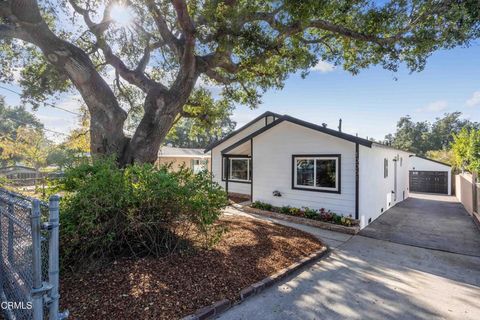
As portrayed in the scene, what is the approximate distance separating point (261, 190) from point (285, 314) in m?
7.08

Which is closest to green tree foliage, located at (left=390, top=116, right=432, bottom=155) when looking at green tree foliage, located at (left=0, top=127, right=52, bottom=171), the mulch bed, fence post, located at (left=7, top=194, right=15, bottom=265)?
the mulch bed

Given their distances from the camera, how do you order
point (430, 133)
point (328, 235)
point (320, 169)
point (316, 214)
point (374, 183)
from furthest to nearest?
point (430, 133) < point (374, 183) < point (320, 169) < point (316, 214) < point (328, 235)

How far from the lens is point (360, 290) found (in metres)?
3.86

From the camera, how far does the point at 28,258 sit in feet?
7.16

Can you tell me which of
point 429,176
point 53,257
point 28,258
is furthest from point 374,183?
point 429,176

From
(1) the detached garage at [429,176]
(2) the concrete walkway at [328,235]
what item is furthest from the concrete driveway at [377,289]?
(1) the detached garage at [429,176]

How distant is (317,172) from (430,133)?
4224 cm

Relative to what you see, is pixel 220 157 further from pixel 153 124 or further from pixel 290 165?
pixel 153 124

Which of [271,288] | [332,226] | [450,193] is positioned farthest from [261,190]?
[450,193]

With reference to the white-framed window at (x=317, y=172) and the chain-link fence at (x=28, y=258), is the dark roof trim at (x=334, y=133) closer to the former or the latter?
the white-framed window at (x=317, y=172)

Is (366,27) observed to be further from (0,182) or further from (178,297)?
(0,182)

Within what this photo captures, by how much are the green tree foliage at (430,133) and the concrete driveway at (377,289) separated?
3910 centimetres

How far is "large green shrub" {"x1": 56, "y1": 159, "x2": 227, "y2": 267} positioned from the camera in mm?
3393

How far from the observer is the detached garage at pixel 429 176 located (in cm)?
1714
